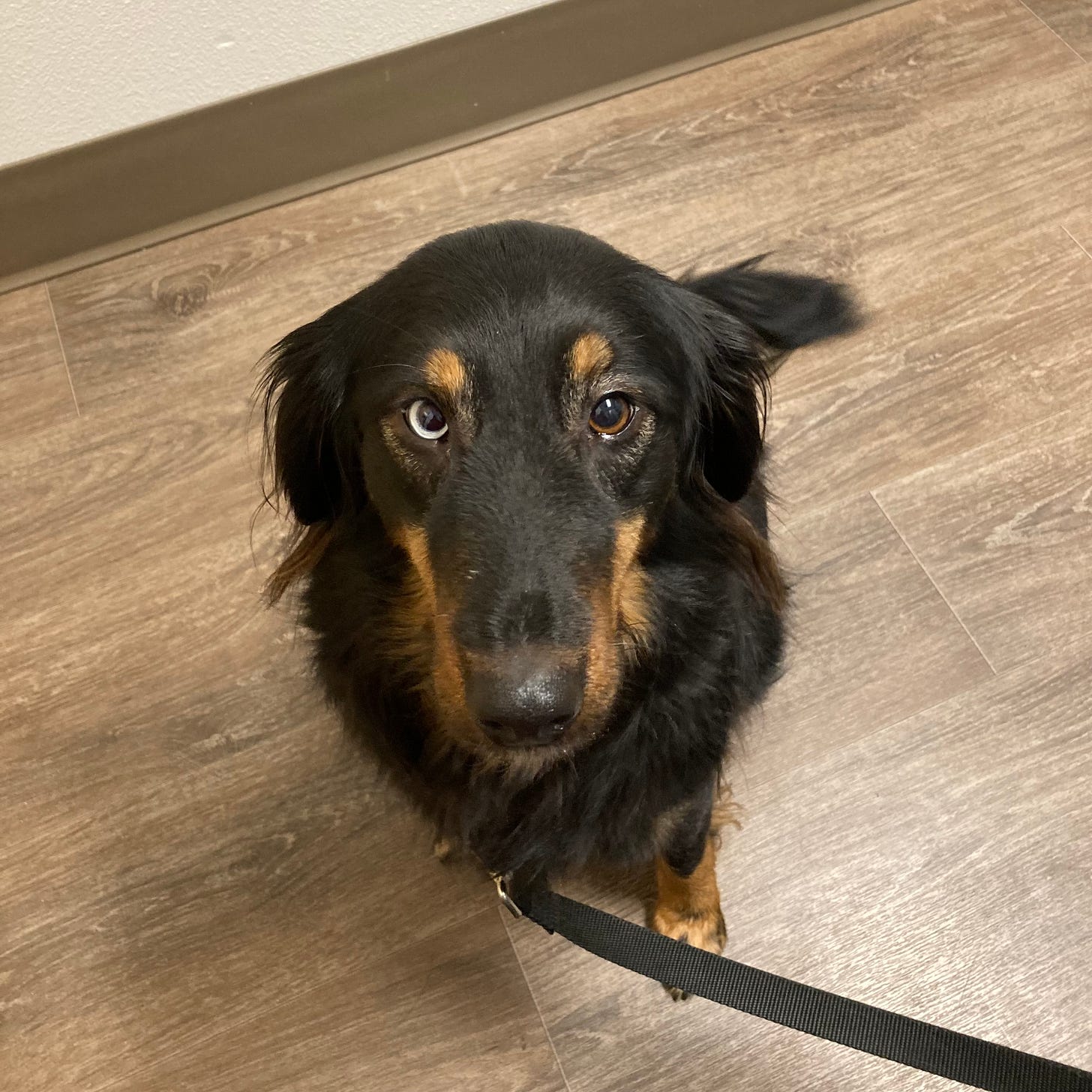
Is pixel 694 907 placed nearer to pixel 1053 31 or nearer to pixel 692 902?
pixel 692 902

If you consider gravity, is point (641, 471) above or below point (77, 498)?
above

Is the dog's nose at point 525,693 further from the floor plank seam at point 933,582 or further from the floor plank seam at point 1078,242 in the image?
the floor plank seam at point 1078,242

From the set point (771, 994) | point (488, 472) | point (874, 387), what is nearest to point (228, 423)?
point (488, 472)

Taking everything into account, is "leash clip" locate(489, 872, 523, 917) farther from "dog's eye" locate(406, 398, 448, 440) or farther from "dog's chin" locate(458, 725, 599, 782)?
"dog's eye" locate(406, 398, 448, 440)

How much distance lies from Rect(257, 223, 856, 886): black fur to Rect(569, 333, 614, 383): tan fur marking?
0.01m

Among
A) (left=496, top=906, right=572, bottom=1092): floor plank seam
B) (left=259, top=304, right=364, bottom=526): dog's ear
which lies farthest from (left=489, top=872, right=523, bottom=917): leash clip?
(left=259, top=304, right=364, bottom=526): dog's ear

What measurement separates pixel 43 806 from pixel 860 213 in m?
2.01

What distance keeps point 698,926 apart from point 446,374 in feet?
3.20

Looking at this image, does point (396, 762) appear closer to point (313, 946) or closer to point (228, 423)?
point (313, 946)

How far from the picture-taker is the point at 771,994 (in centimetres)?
120

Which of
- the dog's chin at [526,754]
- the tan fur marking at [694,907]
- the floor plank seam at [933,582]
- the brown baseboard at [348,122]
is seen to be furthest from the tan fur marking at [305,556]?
the brown baseboard at [348,122]

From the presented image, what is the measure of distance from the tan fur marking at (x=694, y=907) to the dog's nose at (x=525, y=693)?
0.65m

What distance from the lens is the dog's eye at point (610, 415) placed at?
1.17 metres

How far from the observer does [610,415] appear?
3.86ft
